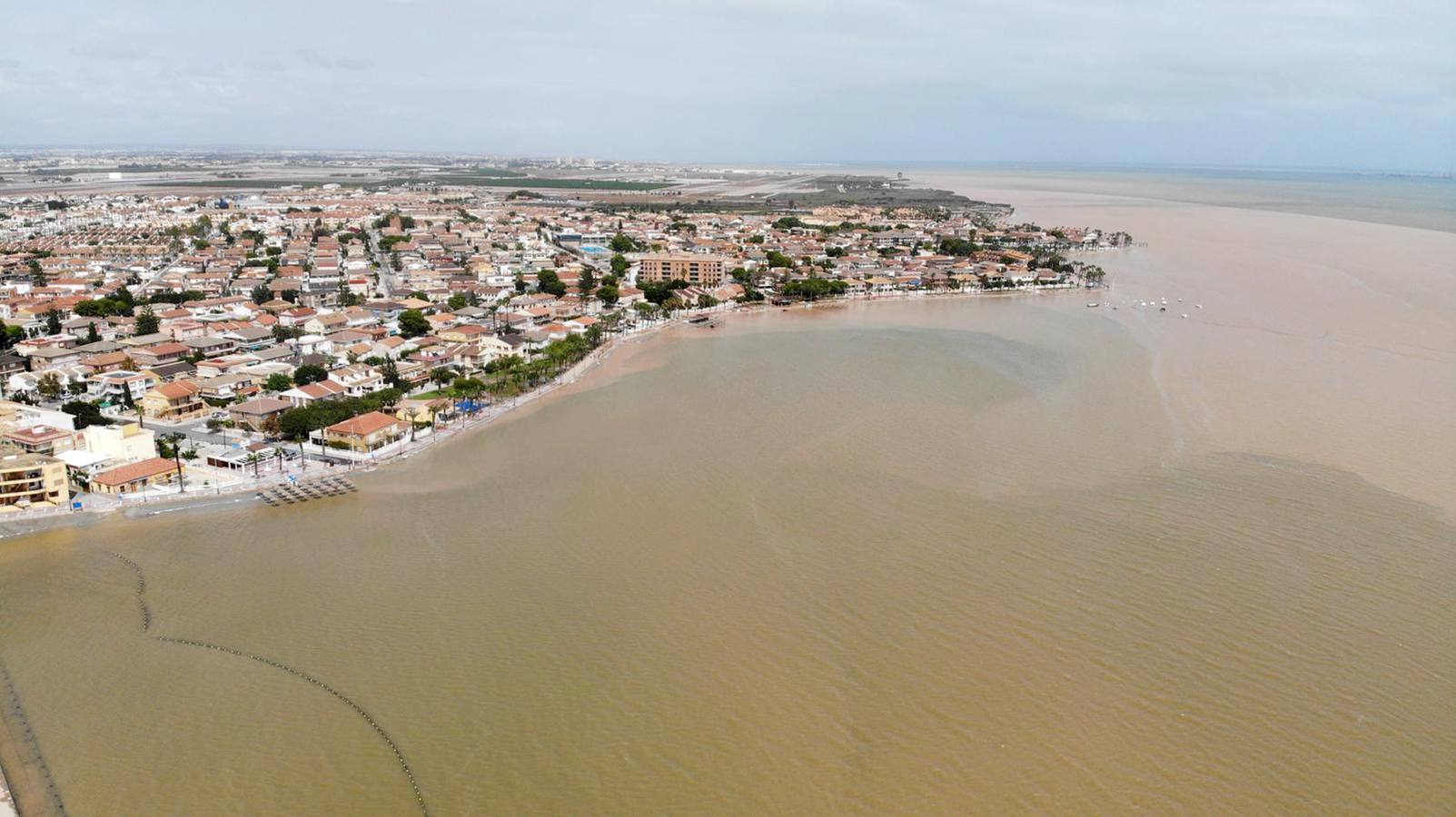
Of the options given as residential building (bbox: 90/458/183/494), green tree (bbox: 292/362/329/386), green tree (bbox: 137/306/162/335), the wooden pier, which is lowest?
the wooden pier

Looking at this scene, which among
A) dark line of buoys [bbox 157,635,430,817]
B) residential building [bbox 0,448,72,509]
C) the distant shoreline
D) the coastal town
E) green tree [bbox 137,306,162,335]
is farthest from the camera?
green tree [bbox 137,306,162,335]

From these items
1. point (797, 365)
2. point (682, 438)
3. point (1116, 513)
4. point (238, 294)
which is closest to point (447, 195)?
point (238, 294)

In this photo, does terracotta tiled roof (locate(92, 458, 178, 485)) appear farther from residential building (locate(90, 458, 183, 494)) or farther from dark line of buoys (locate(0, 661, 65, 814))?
dark line of buoys (locate(0, 661, 65, 814))

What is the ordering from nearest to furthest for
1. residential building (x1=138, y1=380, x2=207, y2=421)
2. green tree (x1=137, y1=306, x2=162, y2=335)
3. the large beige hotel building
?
residential building (x1=138, y1=380, x2=207, y2=421) → green tree (x1=137, y1=306, x2=162, y2=335) → the large beige hotel building

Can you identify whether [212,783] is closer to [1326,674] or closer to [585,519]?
[585,519]

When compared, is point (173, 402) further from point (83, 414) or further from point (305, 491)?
point (305, 491)

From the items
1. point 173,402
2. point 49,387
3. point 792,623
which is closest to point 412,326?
point 173,402

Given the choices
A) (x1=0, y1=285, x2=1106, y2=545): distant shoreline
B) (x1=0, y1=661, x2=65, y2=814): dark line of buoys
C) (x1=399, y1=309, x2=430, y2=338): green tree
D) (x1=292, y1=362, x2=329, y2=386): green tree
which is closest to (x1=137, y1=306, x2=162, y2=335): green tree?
(x1=399, y1=309, x2=430, y2=338): green tree
